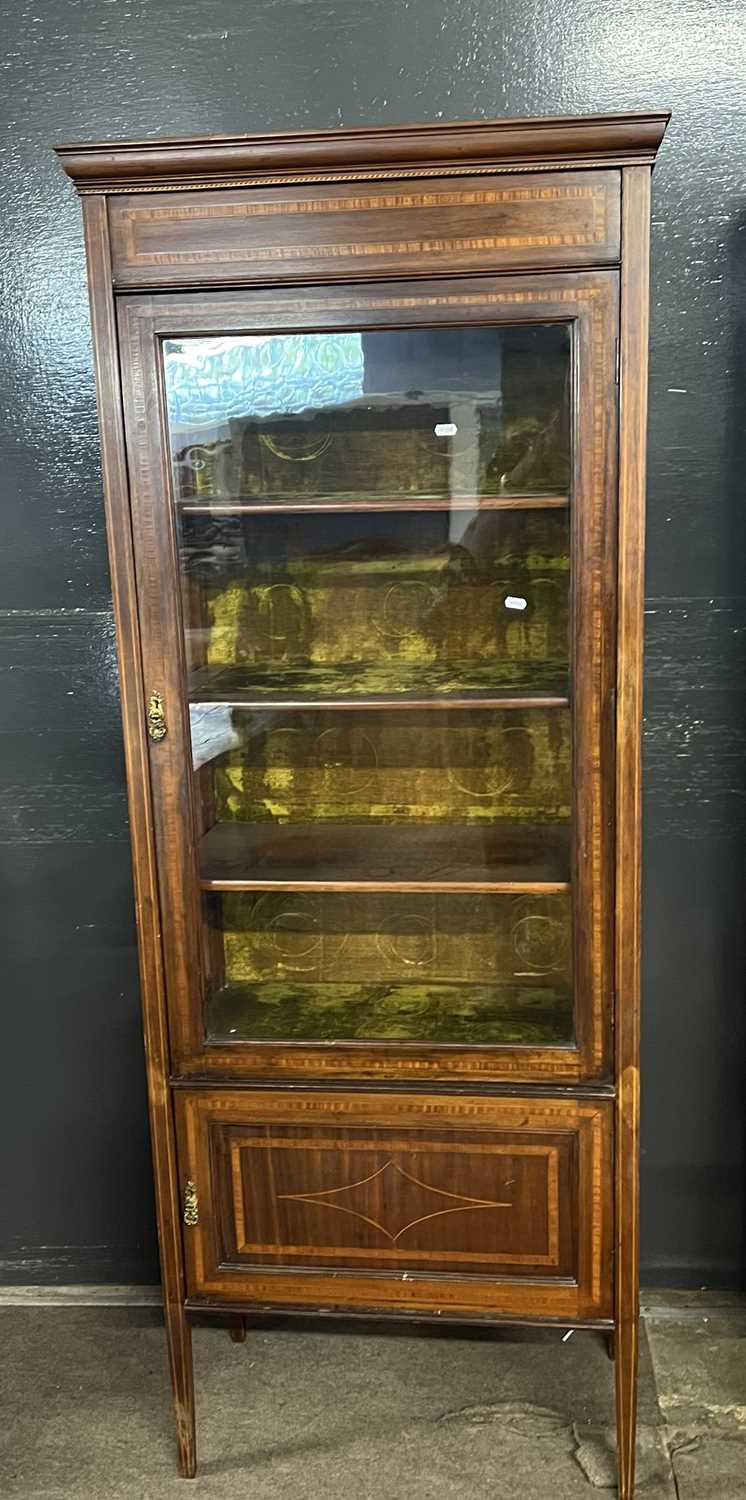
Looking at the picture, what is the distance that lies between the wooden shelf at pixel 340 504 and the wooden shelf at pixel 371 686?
8.7 inches

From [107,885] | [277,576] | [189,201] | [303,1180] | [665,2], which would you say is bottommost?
Result: [303,1180]

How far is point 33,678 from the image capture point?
7.23ft

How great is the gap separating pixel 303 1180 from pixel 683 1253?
84 centimetres

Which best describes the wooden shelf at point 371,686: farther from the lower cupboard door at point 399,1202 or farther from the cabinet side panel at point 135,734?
the lower cupboard door at point 399,1202

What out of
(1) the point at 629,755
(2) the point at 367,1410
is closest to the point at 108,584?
(1) the point at 629,755

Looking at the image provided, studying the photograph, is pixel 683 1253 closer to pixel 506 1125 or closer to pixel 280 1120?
pixel 506 1125

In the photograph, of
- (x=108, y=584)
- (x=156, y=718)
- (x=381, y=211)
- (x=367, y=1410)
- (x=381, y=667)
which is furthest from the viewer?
(x=108, y=584)

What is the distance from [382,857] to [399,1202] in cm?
50

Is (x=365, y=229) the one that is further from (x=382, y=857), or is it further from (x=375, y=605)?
(x=382, y=857)

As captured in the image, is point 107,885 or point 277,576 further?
point 107,885

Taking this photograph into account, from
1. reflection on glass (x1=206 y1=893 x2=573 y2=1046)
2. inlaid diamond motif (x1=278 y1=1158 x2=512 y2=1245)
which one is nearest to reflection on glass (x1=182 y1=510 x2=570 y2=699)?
reflection on glass (x1=206 y1=893 x2=573 y2=1046)

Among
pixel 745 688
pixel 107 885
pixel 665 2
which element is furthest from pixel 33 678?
pixel 665 2

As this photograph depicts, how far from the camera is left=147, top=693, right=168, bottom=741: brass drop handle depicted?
5.63ft

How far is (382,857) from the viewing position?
1.85 m
